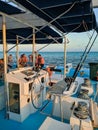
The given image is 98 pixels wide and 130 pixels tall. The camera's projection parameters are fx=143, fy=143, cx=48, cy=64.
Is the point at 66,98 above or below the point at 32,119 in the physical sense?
above

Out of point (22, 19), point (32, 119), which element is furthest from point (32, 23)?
point (32, 119)

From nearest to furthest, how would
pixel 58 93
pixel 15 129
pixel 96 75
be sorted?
pixel 58 93 < pixel 15 129 < pixel 96 75

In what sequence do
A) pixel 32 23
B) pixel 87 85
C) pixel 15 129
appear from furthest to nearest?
pixel 87 85
pixel 32 23
pixel 15 129

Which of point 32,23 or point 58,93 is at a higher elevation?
point 32,23

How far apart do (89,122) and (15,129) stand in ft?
5.66

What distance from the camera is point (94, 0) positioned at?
2.39 metres

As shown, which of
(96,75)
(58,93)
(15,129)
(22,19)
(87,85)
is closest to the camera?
(58,93)

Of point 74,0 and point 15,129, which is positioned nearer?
point 74,0

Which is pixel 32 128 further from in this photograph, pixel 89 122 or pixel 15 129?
pixel 89 122

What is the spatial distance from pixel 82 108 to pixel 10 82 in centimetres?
187

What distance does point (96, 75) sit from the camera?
8148 millimetres

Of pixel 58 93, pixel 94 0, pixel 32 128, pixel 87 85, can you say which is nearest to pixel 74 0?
pixel 94 0

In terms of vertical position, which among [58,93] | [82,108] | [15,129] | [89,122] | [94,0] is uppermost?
[94,0]

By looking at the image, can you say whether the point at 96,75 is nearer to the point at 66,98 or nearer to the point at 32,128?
the point at 66,98
